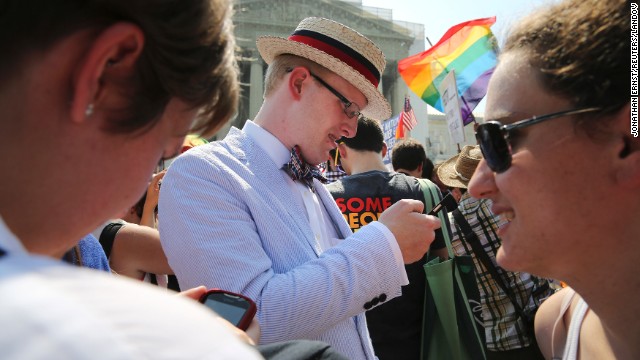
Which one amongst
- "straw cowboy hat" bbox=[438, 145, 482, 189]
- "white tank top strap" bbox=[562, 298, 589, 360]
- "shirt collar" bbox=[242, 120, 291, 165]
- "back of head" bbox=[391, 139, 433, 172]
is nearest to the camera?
"white tank top strap" bbox=[562, 298, 589, 360]

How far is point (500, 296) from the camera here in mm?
2941

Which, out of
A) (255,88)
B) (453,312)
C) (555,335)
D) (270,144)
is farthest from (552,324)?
(255,88)

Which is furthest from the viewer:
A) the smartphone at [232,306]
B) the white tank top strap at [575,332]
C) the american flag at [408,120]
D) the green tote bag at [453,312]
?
the american flag at [408,120]

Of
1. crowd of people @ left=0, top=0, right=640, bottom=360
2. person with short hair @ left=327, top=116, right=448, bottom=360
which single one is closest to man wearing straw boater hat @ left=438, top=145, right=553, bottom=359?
person with short hair @ left=327, top=116, right=448, bottom=360

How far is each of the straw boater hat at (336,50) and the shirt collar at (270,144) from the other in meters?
0.44

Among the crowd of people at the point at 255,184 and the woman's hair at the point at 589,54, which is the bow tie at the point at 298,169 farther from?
the woman's hair at the point at 589,54

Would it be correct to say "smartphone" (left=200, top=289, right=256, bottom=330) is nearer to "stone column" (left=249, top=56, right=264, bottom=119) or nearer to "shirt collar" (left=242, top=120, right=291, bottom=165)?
"shirt collar" (left=242, top=120, right=291, bottom=165)

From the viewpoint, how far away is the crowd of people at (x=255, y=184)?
1.37 ft

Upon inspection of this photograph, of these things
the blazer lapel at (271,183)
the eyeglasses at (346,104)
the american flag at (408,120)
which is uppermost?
the american flag at (408,120)

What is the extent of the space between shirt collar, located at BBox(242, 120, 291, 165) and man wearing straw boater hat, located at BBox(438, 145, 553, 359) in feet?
5.26

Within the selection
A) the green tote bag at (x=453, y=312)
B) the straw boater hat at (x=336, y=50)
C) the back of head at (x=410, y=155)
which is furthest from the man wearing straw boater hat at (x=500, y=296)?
the back of head at (x=410, y=155)

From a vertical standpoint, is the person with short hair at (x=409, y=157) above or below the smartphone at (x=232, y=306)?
above

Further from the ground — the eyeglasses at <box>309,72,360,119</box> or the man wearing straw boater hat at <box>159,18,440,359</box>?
the eyeglasses at <box>309,72,360,119</box>

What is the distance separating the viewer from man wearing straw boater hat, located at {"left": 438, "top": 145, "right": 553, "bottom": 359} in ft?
9.46
